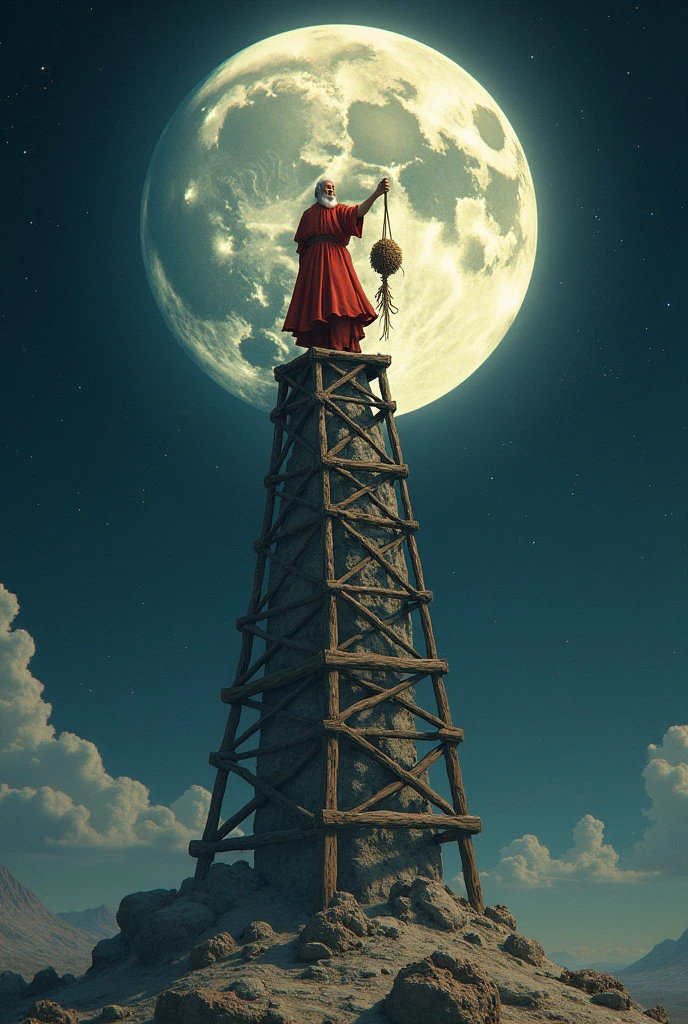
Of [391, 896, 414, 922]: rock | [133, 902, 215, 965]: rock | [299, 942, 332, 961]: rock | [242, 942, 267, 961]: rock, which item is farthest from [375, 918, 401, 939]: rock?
[133, 902, 215, 965]: rock

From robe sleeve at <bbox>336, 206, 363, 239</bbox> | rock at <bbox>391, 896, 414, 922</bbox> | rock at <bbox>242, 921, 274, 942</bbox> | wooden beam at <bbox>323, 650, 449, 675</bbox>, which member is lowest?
rock at <bbox>242, 921, 274, 942</bbox>

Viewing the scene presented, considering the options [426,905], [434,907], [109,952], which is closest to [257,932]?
[426,905]

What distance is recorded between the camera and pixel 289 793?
1672 cm

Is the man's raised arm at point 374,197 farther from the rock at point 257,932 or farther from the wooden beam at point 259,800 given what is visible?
the rock at point 257,932

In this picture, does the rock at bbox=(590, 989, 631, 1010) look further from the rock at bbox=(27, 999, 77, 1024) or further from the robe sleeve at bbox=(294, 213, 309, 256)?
the robe sleeve at bbox=(294, 213, 309, 256)

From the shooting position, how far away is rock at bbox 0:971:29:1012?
54.0ft

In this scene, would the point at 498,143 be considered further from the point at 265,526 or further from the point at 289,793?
the point at 289,793

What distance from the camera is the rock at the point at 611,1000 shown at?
13750 millimetres

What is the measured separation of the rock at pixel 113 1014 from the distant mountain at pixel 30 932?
11359cm

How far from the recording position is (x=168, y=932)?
15133mm

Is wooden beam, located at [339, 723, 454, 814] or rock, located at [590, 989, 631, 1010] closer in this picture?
rock, located at [590, 989, 631, 1010]

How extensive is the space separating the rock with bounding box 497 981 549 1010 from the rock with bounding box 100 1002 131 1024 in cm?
504

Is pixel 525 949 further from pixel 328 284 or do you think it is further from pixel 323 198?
pixel 323 198

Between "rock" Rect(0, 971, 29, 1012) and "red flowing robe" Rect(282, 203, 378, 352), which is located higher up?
"red flowing robe" Rect(282, 203, 378, 352)
